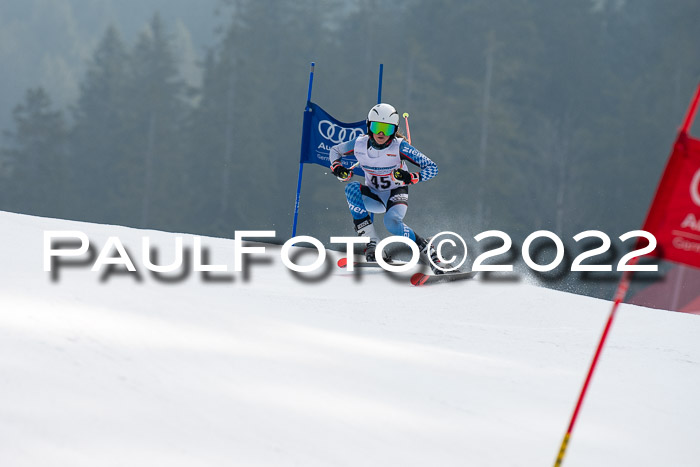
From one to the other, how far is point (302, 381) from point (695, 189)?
68.1 inches

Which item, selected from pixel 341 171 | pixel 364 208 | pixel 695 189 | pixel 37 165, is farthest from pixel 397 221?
pixel 37 165

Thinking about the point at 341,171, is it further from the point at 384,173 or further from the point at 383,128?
the point at 383,128

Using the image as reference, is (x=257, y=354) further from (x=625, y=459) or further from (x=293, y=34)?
(x=293, y=34)

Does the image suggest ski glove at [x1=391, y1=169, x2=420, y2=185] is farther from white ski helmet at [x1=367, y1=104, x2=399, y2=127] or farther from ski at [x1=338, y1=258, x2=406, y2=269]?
ski at [x1=338, y1=258, x2=406, y2=269]

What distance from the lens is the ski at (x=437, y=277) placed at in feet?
25.1

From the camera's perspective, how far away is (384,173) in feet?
25.2

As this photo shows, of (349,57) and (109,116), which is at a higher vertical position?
(349,57)

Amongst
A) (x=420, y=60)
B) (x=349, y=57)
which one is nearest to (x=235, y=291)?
(x=420, y=60)

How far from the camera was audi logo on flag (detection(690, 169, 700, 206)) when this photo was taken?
3.32 m

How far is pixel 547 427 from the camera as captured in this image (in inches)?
155

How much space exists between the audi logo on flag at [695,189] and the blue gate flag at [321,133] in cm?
578

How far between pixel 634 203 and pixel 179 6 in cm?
5933

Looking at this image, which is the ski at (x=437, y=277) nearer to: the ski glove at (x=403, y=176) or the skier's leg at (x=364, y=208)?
the skier's leg at (x=364, y=208)

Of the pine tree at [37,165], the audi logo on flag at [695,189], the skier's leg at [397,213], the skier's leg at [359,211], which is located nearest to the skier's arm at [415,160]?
the skier's leg at [397,213]
